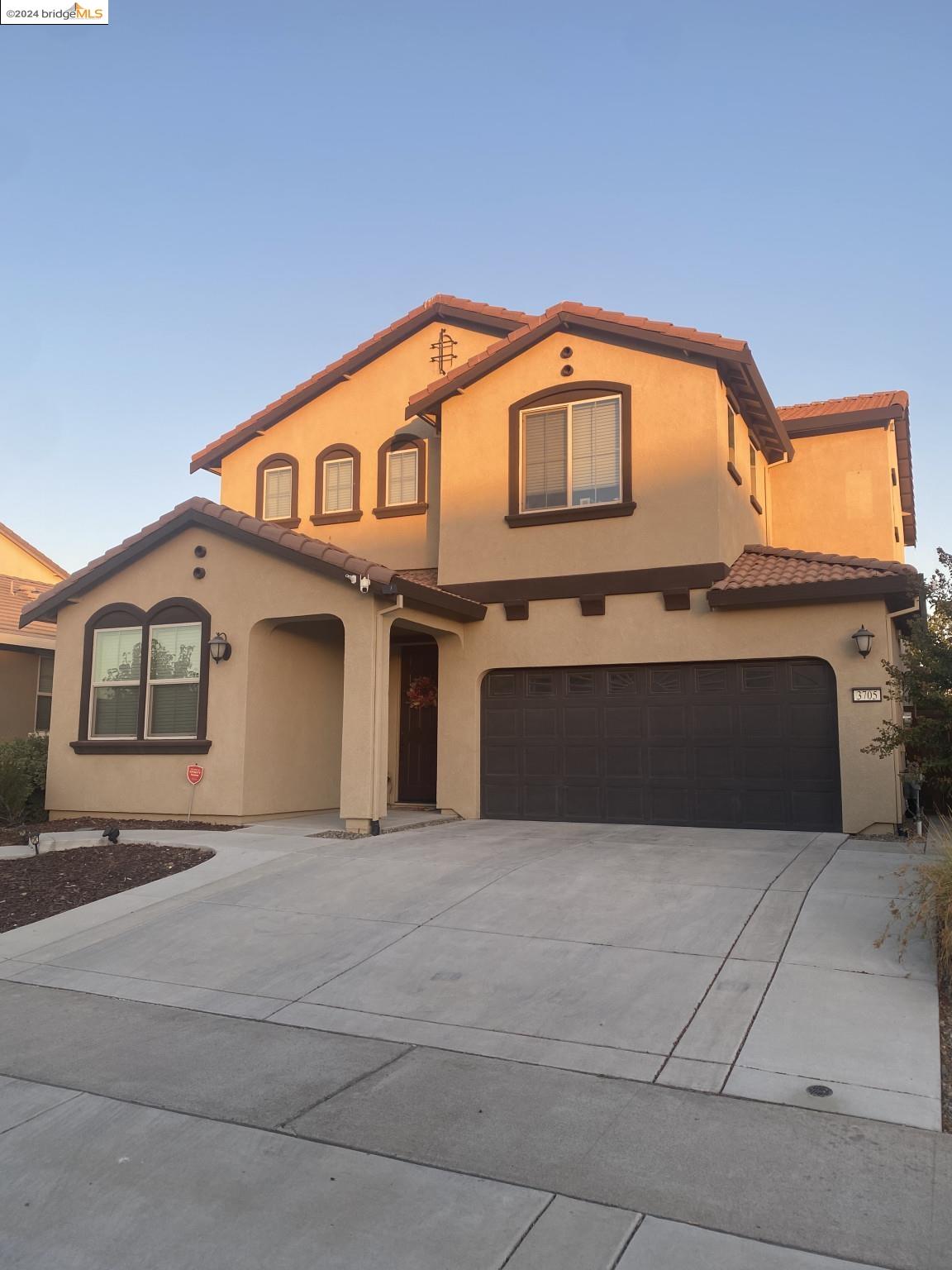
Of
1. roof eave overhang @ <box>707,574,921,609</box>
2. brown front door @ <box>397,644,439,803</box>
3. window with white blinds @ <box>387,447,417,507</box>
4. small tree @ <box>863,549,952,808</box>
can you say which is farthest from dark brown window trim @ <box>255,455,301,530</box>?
small tree @ <box>863,549,952,808</box>

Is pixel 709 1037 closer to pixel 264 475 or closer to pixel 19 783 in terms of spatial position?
pixel 19 783

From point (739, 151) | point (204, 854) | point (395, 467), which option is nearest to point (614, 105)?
point (739, 151)

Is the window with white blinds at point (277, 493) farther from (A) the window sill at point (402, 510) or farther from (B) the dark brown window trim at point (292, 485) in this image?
(A) the window sill at point (402, 510)

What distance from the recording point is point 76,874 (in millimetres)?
10422

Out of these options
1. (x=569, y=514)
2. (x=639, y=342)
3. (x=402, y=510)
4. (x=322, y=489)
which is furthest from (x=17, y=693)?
(x=639, y=342)

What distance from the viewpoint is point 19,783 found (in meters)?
14.7

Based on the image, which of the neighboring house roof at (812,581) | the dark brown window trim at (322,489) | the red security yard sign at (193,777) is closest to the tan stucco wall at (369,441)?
the dark brown window trim at (322,489)

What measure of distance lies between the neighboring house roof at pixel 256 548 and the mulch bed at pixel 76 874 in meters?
3.94

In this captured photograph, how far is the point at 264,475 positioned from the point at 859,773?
1150 centimetres

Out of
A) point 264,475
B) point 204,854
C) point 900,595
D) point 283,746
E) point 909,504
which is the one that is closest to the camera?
point 204,854

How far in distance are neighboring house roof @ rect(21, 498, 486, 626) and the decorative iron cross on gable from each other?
15.6ft

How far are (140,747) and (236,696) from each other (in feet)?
5.68

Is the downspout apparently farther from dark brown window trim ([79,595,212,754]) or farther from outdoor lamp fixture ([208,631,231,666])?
dark brown window trim ([79,595,212,754])

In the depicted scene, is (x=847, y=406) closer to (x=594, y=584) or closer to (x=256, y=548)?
(x=594, y=584)
